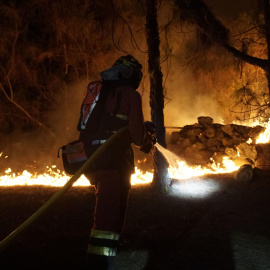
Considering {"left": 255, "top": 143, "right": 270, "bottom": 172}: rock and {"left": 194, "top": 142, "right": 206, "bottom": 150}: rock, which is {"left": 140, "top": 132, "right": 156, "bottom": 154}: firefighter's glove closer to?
{"left": 255, "top": 143, "right": 270, "bottom": 172}: rock

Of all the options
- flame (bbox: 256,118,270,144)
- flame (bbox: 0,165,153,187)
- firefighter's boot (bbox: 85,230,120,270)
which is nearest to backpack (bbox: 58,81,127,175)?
firefighter's boot (bbox: 85,230,120,270)

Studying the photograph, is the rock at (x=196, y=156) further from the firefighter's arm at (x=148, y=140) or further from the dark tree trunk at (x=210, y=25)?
the firefighter's arm at (x=148, y=140)

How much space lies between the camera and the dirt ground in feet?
11.0

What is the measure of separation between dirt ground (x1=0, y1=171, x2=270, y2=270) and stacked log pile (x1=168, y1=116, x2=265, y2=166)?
3174 mm

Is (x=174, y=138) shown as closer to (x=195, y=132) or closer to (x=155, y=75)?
(x=195, y=132)

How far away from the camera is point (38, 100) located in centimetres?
1311

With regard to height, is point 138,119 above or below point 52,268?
above

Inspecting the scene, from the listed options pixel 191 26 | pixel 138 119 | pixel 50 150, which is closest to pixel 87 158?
pixel 138 119

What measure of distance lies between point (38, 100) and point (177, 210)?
31.7ft

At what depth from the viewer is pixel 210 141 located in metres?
10.1

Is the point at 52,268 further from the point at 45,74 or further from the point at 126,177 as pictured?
the point at 45,74

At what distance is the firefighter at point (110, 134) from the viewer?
2850 millimetres

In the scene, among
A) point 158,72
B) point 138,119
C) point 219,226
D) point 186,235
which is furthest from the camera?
point 158,72

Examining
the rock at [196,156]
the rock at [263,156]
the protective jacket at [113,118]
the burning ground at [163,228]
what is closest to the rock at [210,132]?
the rock at [196,156]
